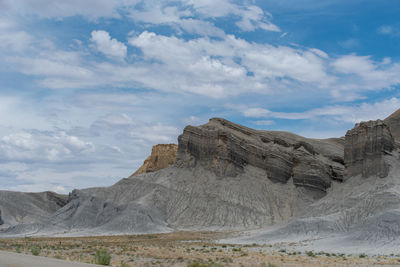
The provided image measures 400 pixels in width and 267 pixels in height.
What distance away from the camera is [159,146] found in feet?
413

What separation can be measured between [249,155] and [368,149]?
88.6 feet

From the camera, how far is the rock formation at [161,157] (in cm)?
12281

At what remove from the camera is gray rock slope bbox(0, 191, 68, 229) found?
101m

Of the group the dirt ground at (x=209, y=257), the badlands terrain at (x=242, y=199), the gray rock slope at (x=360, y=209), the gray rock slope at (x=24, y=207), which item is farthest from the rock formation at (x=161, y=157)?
the dirt ground at (x=209, y=257)

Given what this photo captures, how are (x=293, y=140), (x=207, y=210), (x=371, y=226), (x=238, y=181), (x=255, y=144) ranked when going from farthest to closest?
(x=293, y=140) < (x=255, y=144) < (x=238, y=181) < (x=207, y=210) < (x=371, y=226)

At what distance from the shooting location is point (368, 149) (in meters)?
76.9

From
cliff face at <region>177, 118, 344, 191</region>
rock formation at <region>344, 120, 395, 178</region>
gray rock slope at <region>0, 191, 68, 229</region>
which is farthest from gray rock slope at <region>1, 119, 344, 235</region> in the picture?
gray rock slope at <region>0, 191, 68, 229</region>

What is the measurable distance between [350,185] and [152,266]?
54.0 meters

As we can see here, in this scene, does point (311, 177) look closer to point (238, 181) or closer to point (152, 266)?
point (238, 181)

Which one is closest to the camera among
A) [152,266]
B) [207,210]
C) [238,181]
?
[152,266]

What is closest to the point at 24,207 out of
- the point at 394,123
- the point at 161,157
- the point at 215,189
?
the point at 161,157

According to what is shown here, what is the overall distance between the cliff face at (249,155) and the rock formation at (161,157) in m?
24.3

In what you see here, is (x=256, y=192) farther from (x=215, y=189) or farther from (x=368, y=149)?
(x=368, y=149)

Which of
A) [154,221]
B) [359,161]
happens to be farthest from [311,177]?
[154,221]
